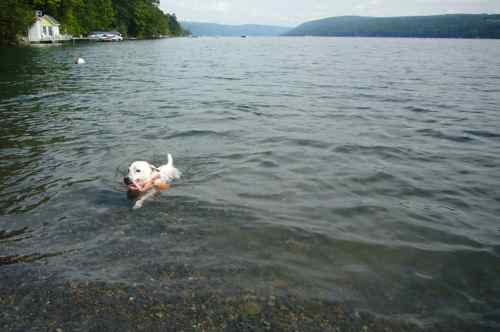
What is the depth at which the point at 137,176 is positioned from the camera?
652 centimetres

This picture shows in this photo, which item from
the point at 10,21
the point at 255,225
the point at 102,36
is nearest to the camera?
the point at 255,225

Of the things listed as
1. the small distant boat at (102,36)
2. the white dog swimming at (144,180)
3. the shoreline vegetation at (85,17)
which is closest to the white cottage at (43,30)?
the shoreline vegetation at (85,17)

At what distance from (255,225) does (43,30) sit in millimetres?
79819

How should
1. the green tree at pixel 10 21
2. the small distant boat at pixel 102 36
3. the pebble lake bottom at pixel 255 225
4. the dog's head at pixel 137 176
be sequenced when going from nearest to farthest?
1. the pebble lake bottom at pixel 255 225
2. the dog's head at pixel 137 176
3. the green tree at pixel 10 21
4. the small distant boat at pixel 102 36

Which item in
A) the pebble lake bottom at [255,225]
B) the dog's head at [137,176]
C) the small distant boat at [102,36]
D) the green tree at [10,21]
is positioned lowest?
the pebble lake bottom at [255,225]

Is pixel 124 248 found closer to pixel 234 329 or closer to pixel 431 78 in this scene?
pixel 234 329

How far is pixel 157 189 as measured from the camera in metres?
7.14

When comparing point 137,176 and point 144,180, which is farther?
point 144,180

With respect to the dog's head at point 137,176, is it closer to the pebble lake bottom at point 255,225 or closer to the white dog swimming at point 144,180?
the white dog swimming at point 144,180

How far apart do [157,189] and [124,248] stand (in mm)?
2185

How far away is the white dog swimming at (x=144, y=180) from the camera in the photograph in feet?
21.4

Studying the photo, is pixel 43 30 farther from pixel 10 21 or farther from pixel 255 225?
pixel 255 225

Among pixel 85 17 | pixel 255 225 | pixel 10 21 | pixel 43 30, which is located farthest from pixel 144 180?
pixel 85 17

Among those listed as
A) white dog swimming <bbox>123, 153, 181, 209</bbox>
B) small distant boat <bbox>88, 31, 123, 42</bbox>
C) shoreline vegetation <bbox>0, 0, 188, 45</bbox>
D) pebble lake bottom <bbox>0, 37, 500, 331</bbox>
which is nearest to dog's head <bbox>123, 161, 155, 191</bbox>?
white dog swimming <bbox>123, 153, 181, 209</bbox>
